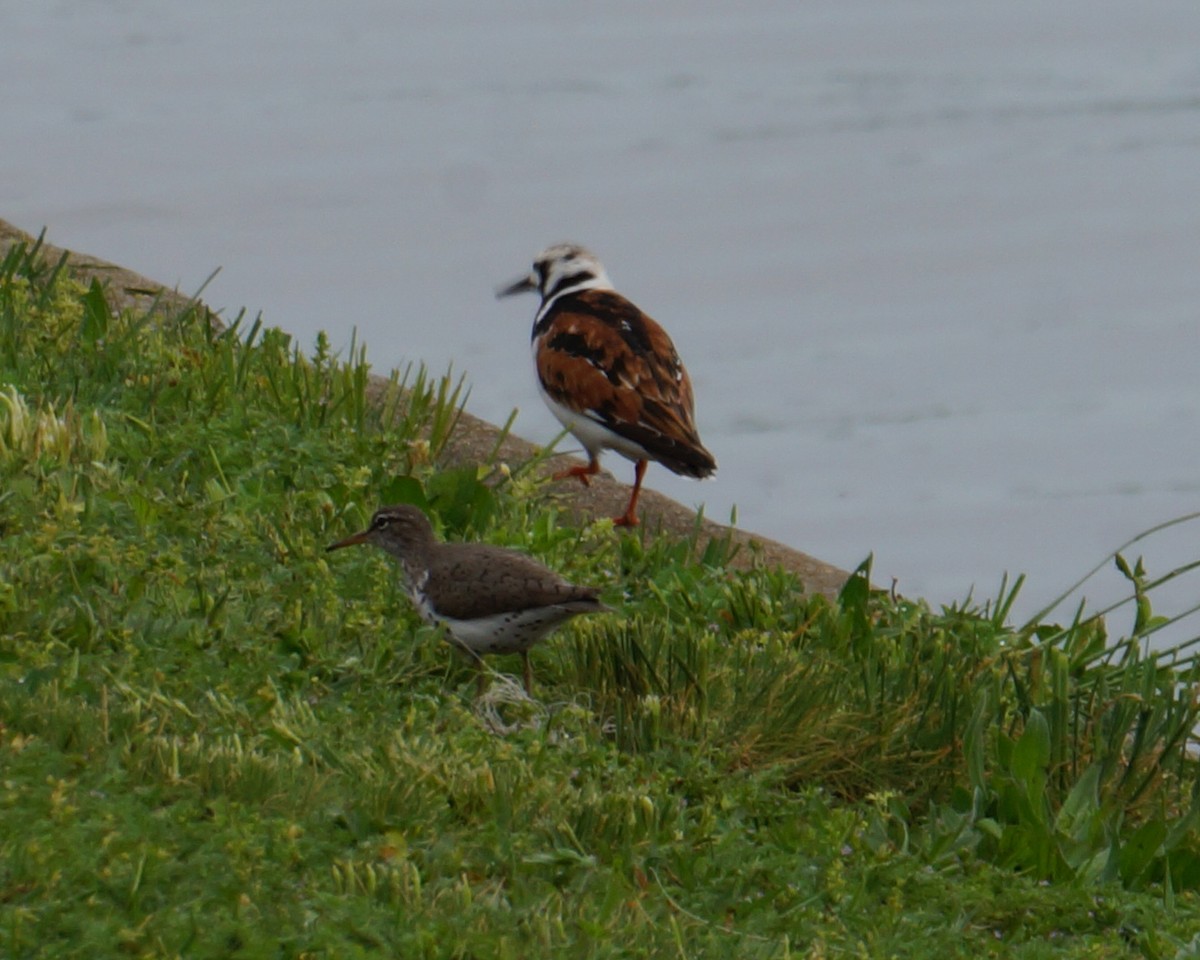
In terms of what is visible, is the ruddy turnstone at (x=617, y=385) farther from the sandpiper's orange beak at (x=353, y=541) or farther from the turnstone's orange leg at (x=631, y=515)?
the sandpiper's orange beak at (x=353, y=541)

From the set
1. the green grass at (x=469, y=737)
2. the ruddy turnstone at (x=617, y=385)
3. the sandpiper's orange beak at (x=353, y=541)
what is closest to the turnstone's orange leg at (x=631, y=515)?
the ruddy turnstone at (x=617, y=385)

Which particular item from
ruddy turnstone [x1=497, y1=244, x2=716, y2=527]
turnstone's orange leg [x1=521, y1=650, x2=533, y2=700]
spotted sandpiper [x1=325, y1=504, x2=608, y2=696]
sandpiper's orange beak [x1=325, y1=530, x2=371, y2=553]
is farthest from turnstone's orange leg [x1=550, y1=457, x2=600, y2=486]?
turnstone's orange leg [x1=521, y1=650, x2=533, y2=700]

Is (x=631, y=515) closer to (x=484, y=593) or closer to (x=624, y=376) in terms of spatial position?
(x=624, y=376)

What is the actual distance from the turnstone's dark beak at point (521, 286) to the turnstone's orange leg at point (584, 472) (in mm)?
2070

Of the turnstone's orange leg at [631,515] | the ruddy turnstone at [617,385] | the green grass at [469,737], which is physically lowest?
the green grass at [469,737]

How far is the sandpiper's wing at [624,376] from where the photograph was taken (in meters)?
9.02

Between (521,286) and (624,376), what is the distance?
2.35 meters

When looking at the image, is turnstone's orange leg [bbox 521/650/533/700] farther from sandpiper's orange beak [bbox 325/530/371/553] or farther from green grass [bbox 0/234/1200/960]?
sandpiper's orange beak [bbox 325/530/371/553]

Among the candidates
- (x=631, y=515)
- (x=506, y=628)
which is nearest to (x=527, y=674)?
(x=506, y=628)

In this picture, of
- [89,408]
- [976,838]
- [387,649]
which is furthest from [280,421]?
[976,838]

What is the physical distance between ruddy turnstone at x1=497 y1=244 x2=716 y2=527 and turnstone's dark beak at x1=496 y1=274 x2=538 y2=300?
1170 millimetres

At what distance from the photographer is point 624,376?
363 inches

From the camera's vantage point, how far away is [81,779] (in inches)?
192

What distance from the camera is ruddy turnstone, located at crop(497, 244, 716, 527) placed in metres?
9.02
